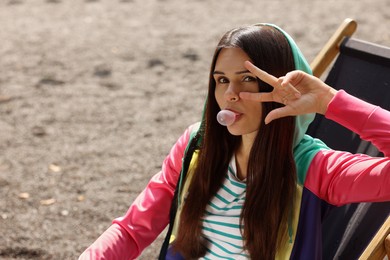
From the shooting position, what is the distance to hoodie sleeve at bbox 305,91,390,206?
211 cm

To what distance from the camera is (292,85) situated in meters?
2.14

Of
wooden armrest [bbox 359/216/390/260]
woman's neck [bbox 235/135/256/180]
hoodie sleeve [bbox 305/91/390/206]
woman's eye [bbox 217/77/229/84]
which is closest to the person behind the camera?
hoodie sleeve [bbox 305/91/390/206]

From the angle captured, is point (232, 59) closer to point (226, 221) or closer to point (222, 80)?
point (222, 80)

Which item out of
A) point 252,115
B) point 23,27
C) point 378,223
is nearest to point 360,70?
point 378,223

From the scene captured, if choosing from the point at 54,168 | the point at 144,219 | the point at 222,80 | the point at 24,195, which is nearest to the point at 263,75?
the point at 222,80

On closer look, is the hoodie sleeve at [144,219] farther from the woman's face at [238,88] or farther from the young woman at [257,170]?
the woman's face at [238,88]

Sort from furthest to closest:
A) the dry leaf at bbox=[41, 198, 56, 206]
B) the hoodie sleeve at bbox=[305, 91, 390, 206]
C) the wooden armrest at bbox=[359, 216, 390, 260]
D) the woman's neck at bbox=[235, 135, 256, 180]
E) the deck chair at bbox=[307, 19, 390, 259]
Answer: the dry leaf at bbox=[41, 198, 56, 206], the deck chair at bbox=[307, 19, 390, 259], the woman's neck at bbox=[235, 135, 256, 180], the wooden armrest at bbox=[359, 216, 390, 260], the hoodie sleeve at bbox=[305, 91, 390, 206]

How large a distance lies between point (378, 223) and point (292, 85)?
782mm

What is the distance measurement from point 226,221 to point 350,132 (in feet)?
2.74

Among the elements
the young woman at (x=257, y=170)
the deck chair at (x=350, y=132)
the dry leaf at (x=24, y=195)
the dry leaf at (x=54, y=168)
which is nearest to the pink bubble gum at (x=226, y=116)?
the young woman at (x=257, y=170)

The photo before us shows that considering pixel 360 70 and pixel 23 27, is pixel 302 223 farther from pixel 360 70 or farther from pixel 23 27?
pixel 23 27

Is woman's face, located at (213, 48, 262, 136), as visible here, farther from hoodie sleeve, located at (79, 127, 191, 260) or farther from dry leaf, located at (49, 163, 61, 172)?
dry leaf, located at (49, 163, 61, 172)

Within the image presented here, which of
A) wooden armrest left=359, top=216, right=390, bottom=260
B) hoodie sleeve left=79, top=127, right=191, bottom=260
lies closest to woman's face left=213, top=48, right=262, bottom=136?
hoodie sleeve left=79, top=127, right=191, bottom=260

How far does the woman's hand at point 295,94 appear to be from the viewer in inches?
83.5
